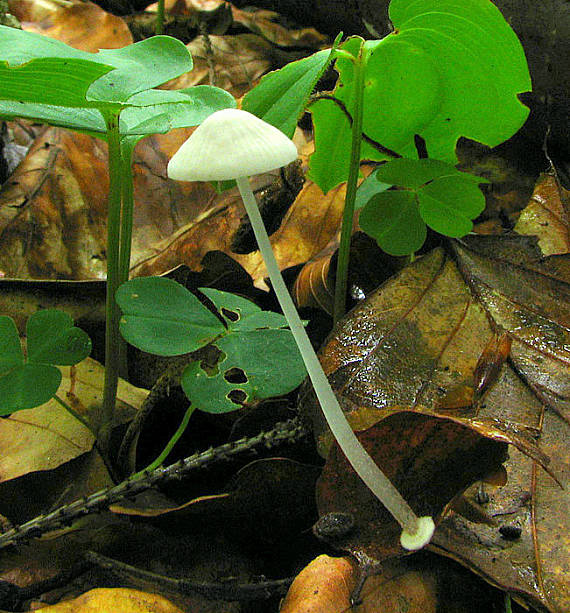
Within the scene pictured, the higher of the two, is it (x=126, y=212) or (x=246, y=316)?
(x=126, y=212)

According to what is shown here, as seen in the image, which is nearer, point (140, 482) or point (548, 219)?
point (140, 482)

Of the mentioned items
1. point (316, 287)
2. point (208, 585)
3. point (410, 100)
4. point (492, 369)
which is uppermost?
point (410, 100)

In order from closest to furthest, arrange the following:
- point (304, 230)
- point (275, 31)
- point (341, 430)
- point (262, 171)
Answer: point (262, 171)
point (341, 430)
point (304, 230)
point (275, 31)

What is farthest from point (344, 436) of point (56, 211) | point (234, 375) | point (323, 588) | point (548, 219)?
point (56, 211)

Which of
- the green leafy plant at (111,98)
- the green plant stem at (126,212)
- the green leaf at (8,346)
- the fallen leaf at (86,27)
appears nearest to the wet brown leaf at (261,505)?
the green leafy plant at (111,98)

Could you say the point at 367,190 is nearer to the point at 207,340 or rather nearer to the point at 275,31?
the point at 207,340

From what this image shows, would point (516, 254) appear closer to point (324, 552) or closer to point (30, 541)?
point (324, 552)

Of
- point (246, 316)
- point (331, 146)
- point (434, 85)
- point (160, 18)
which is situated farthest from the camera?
point (160, 18)
